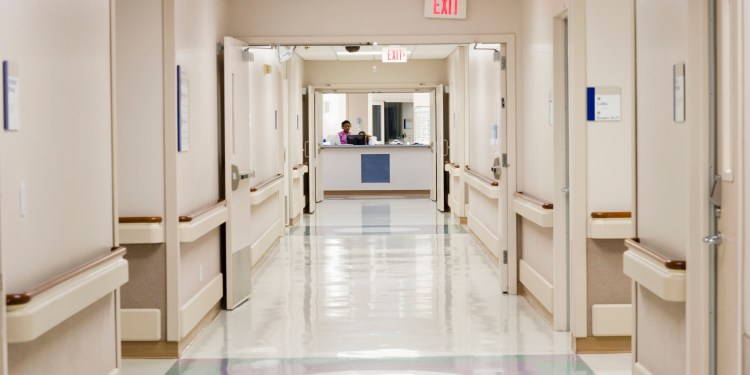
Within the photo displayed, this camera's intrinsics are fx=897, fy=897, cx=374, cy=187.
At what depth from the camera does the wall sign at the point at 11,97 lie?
3.09 meters

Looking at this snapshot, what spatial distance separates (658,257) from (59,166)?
2.58 metres

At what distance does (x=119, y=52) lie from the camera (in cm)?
577

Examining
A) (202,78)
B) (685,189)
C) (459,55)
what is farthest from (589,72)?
(459,55)

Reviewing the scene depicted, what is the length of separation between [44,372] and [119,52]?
9.06 ft

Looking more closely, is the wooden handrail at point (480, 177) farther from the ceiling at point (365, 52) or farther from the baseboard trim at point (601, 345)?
the baseboard trim at point (601, 345)

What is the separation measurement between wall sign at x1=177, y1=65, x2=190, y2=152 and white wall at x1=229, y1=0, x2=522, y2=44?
5.89ft

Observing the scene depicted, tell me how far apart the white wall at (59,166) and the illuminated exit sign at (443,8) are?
12.9 ft

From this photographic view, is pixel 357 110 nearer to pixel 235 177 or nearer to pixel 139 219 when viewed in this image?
pixel 235 177

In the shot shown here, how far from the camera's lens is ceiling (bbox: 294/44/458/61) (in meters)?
15.1

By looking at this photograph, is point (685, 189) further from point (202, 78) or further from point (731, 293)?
point (202, 78)

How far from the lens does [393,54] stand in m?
15.0

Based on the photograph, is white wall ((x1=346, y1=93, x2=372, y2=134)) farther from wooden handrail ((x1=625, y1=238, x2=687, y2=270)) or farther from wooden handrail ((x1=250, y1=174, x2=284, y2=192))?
wooden handrail ((x1=625, y1=238, x2=687, y2=270))

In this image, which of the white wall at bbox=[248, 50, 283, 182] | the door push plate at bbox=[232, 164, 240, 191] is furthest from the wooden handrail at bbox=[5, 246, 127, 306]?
the white wall at bbox=[248, 50, 283, 182]

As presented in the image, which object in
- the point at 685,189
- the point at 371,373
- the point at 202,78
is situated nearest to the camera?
the point at 685,189
